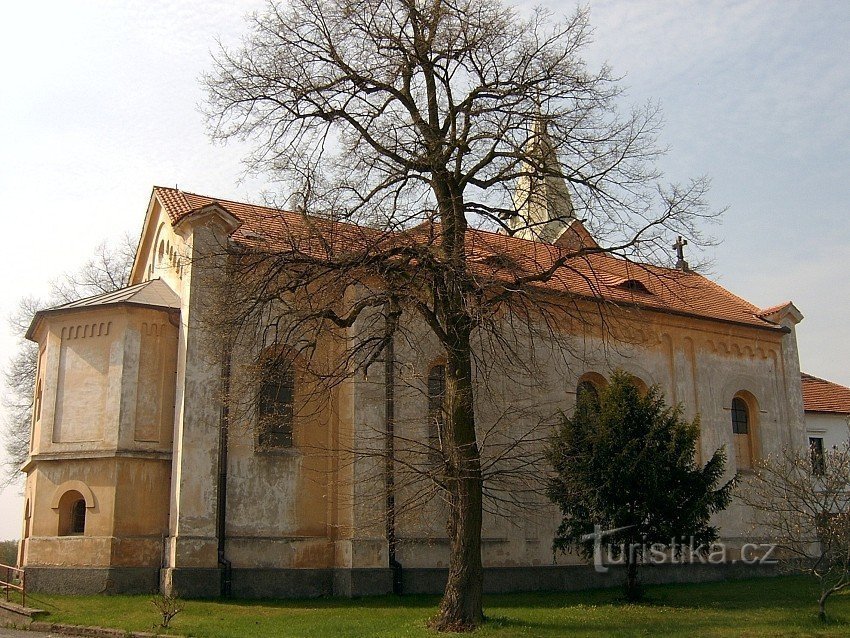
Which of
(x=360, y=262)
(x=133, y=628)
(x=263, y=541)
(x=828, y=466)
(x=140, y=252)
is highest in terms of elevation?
(x=140, y=252)

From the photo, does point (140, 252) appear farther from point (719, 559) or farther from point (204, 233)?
point (719, 559)

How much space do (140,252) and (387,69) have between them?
11.9 metres

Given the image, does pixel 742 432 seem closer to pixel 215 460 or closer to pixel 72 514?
pixel 215 460

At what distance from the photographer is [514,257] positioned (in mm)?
16234

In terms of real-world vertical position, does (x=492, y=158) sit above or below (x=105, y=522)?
above

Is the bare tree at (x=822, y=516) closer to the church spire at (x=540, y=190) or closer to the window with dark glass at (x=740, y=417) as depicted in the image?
the church spire at (x=540, y=190)

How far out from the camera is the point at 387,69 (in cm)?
1658

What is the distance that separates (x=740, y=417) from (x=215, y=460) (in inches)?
675

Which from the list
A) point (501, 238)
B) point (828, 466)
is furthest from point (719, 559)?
point (501, 238)

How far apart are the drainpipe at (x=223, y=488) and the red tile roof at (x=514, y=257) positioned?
10.5ft

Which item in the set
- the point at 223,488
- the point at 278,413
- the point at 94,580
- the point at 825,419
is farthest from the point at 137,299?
the point at 825,419

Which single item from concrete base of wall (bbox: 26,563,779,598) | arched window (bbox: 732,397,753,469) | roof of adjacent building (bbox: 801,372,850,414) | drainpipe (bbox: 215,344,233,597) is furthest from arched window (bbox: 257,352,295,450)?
roof of adjacent building (bbox: 801,372,850,414)

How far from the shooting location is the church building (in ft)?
61.8

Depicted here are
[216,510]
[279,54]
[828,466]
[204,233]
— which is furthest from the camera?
[204,233]
